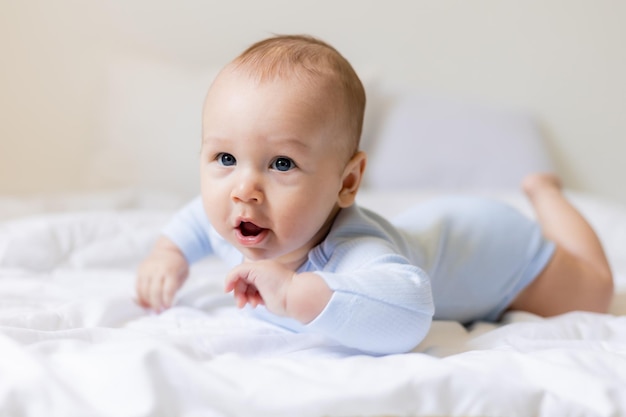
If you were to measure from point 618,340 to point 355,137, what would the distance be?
0.45m

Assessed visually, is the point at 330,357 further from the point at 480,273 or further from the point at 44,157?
the point at 44,157

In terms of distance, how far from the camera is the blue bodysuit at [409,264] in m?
0.90

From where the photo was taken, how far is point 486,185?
7.27 feet

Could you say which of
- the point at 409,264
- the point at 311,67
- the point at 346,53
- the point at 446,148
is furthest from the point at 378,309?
the point at 346,53

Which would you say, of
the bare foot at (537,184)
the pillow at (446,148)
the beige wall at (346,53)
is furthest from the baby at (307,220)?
the beige wall at (346,53)

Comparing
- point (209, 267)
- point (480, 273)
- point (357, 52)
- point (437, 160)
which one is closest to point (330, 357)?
point (480, 273)

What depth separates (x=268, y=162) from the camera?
37.1 inches

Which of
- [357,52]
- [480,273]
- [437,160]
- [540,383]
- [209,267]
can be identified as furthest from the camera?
[357,52]

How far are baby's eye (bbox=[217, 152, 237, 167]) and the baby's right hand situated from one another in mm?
276

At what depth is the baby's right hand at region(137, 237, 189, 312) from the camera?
3.79ft

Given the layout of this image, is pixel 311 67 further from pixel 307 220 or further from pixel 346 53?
pixel 346 53

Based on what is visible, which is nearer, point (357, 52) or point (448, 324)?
point (448, 324)

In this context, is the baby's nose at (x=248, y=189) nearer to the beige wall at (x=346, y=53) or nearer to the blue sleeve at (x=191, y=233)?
the blue sleeve at (x=191, y=233)

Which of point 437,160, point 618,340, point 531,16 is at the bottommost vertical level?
point 437,160
